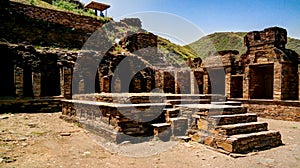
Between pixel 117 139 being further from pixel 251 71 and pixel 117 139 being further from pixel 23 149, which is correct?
pixel 251 71

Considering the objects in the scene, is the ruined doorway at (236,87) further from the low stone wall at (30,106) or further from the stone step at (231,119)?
the low stone wall at (30,106)

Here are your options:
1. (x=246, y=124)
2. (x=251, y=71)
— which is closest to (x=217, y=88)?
(x=251, y=71)

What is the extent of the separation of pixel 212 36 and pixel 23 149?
104 feet

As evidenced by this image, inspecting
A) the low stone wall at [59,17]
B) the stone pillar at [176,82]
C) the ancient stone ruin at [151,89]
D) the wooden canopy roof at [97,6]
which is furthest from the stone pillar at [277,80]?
the wooden canopy roof at [97,6]

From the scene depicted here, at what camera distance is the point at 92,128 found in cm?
698

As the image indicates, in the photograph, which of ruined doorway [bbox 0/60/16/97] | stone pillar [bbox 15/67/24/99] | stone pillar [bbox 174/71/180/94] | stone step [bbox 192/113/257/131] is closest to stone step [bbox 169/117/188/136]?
stone step [bbox 192/113/257/131]

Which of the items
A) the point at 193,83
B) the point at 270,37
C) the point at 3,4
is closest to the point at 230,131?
the point at 270,37

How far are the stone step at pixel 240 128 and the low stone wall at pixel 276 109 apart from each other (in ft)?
14.9

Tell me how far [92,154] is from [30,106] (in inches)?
245

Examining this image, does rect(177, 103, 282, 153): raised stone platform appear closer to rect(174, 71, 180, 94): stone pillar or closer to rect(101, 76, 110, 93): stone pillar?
rect(101, 76, 110, 93): stone pillar

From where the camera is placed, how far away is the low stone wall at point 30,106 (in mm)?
9594

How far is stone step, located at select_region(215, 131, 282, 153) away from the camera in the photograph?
525 centimetres

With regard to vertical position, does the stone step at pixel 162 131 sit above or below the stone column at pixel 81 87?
below

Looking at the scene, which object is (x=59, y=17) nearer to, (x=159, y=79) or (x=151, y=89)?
(x=159, y=79)
